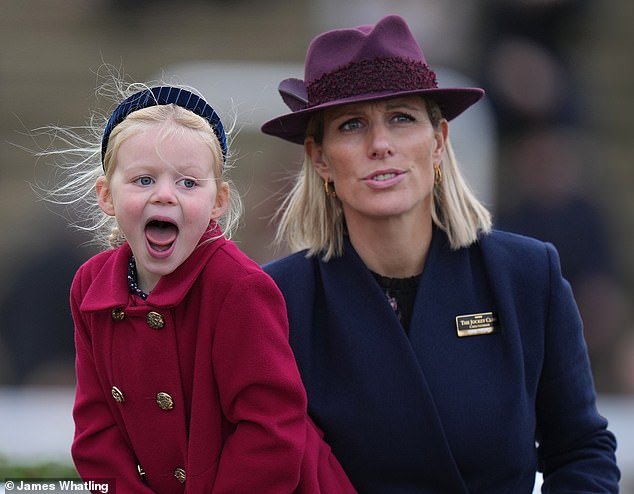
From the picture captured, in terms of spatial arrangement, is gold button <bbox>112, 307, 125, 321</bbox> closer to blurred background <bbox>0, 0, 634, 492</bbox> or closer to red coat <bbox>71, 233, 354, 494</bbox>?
red coat <bbox>71, 233, 354, 494</bbox>

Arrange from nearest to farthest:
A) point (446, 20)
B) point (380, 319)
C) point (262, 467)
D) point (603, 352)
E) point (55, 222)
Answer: point (262, 467) → point (380, 319) → point (55, 222) → point (603, 352) → point (446, 20)

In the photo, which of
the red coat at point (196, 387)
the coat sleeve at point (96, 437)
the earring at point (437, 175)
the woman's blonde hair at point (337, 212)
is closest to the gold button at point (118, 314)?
the red coat at point (196, 387)

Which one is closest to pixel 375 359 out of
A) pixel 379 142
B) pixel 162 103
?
pixel 379 142

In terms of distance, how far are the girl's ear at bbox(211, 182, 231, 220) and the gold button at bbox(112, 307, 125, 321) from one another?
333 millimetres

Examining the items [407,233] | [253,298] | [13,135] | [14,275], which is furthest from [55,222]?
[253,298]

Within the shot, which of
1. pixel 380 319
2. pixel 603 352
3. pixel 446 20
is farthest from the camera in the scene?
pixel 446 20

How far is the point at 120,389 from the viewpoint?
3.05 metres

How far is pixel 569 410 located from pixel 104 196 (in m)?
1.52

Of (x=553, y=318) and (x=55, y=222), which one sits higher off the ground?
(x=55, y=222)

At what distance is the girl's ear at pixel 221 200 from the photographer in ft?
10.2

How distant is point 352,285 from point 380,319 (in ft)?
0.49

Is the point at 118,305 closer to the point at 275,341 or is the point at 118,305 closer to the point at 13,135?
the point at 275,341

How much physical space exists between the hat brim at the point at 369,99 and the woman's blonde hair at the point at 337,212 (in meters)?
0.04

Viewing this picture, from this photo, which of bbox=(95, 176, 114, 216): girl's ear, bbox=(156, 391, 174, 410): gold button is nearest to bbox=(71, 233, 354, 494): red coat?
bbox=(156, 391, 174, 410): gold button
